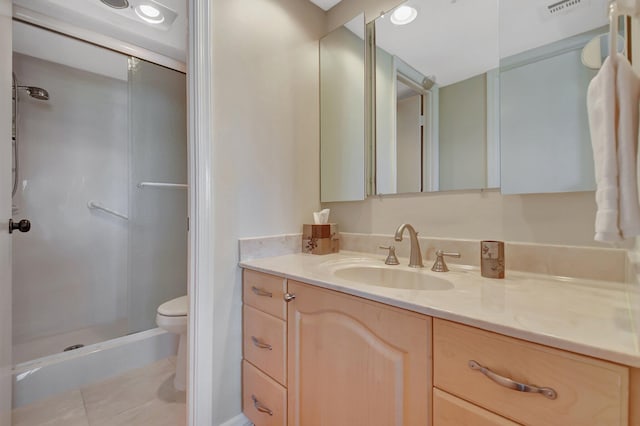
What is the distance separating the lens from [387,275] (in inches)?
46.1

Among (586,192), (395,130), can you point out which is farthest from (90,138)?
(586,192)

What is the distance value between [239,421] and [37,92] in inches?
89.7

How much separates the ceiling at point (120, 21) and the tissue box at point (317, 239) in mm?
1368

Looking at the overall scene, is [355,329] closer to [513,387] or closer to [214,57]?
[513,387]

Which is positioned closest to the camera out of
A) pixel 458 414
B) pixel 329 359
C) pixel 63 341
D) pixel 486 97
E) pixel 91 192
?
pixel 458 414

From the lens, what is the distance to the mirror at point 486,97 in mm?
916

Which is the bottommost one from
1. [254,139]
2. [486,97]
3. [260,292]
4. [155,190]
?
[260,292]

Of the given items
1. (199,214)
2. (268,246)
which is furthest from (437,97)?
(199,214)

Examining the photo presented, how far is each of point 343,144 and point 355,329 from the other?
3.53 ft

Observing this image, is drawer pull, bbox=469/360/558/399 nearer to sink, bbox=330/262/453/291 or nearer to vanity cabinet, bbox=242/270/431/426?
vanity cabinet, bbox=242/270/431/426

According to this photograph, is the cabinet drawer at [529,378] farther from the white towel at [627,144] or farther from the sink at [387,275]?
the sink at [387,275]

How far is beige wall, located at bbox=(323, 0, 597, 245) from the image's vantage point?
0.92 meters

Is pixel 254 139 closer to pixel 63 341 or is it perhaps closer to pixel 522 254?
pixel 522 254

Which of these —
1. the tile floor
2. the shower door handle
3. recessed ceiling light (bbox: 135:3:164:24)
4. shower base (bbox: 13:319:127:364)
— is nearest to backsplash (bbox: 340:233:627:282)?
the tile floor
